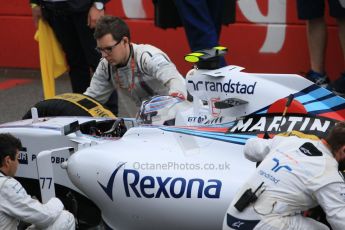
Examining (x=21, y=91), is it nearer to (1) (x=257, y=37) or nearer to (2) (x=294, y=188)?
(1) (x=257, y=37)

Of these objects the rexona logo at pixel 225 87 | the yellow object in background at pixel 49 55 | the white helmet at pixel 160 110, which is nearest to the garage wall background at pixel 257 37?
the yellow object in background at pixel 49 55

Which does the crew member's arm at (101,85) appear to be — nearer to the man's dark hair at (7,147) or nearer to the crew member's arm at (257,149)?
the man's dark hair at (7,147)

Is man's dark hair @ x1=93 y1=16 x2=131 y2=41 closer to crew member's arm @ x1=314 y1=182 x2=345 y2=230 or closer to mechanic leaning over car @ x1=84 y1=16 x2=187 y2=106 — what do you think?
mechanic leaning over car @ x1=84 y1=16 x2=187 y2=106

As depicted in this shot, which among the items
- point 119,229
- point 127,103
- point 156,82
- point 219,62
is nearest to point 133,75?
point 156,82

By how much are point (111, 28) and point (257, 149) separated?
153 cm

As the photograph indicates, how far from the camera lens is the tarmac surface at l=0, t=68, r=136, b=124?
291 inches

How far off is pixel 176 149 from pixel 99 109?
110cm

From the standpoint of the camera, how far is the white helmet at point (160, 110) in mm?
4508

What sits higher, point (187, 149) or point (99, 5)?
point (99, 5)

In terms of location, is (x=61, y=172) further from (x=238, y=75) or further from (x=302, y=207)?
(x=302, y=207)

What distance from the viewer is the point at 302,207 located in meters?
3.43

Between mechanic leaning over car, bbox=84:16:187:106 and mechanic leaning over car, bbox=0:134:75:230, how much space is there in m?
1.07

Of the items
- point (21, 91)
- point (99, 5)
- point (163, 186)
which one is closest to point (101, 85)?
point (99, 5)

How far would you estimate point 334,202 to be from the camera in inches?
130
